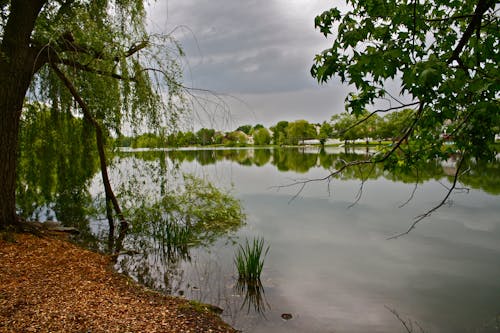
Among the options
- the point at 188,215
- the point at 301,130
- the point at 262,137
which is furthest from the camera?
the point at 262,137

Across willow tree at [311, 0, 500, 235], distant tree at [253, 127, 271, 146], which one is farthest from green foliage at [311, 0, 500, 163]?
distant tree at [253, 127, 271, 146]

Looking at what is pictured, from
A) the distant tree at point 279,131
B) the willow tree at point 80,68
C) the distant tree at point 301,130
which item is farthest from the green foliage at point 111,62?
the distant tree at point 279,131

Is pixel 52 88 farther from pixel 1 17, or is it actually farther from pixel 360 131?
pixel 360 131

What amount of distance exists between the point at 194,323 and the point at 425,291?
430cm

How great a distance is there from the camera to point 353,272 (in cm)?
687

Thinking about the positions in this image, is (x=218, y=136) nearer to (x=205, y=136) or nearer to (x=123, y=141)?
(x=205, y=136)

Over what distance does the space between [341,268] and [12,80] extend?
7.08 m

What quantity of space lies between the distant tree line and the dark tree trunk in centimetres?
201

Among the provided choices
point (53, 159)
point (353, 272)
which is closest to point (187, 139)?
point (53, 159)

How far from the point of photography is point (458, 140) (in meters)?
3.61

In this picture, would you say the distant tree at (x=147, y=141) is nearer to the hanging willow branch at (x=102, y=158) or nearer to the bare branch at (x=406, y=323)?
the hanging willow branch at (x=102, y=158)

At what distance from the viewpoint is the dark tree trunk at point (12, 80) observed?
5516 millimetres

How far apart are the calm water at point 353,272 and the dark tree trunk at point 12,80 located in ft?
7.42

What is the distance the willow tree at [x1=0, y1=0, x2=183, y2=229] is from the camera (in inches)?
221
